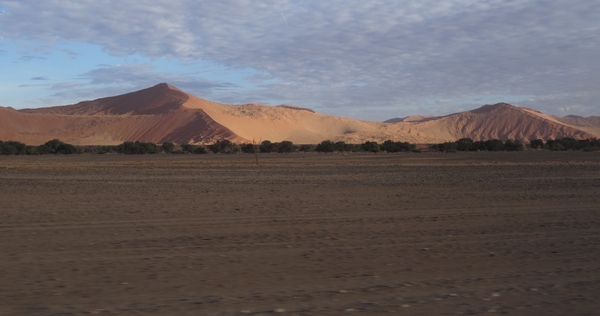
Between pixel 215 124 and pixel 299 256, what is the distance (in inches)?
4507

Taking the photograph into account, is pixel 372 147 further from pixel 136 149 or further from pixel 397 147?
→ pixel 136 149

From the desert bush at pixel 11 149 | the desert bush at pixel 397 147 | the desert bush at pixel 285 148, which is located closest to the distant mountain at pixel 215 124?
the desert bush at pixel 285 148

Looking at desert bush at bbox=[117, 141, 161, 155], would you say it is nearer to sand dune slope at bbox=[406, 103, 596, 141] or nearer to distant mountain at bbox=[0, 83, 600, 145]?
distant mountain at bbox=[0, 83, 600, 145]

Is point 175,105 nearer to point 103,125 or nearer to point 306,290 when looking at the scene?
point 103,125

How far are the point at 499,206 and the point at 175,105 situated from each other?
427 ft

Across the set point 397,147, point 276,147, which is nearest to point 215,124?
point 276,147

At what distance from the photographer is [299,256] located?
27.6ft

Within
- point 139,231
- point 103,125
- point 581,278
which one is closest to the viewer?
point 581,278

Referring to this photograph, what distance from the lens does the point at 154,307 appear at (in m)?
5.79

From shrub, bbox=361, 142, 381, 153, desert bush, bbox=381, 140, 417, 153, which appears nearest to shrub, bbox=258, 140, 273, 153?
shrub, bbox=361, 142, 381, 153

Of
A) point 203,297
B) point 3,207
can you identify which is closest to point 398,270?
point 203,297

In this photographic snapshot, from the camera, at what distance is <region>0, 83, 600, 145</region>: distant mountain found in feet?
394

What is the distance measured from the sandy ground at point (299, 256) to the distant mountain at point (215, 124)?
3862 inches

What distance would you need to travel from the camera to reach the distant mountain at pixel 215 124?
394 feet
